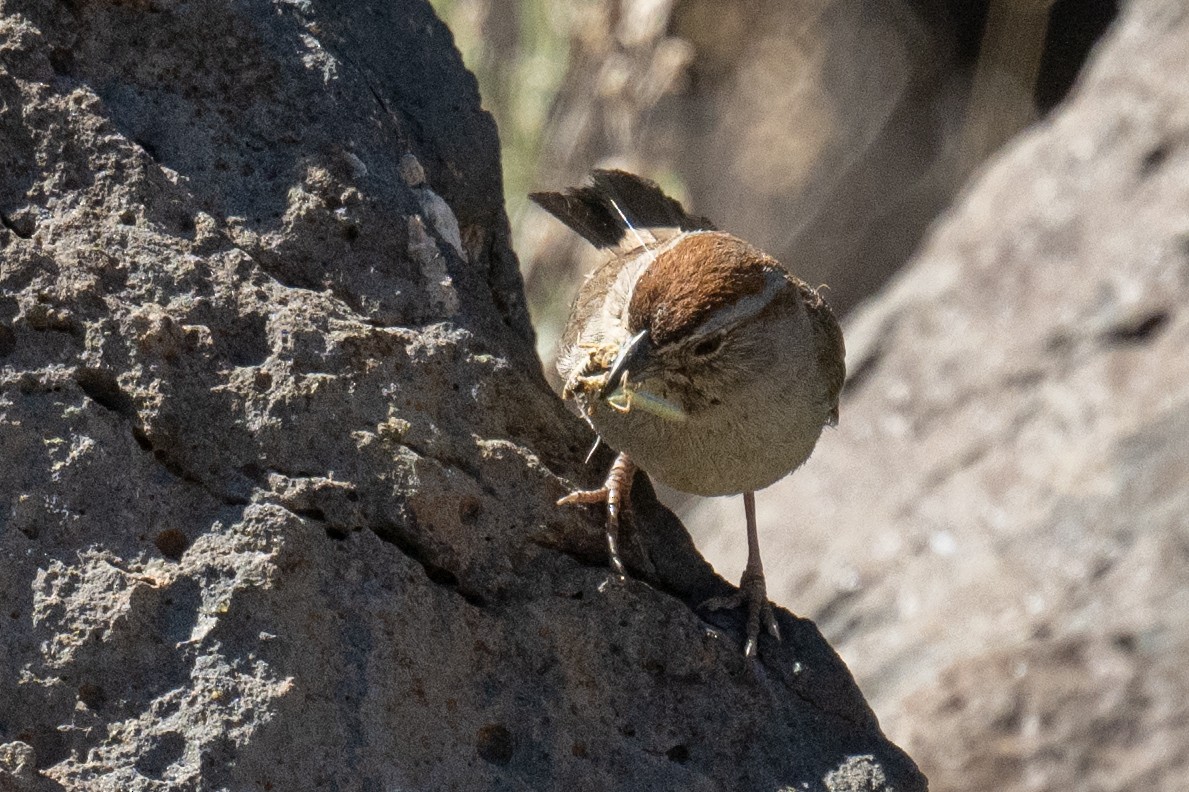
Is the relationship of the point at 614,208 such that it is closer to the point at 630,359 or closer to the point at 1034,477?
the point at 630,359

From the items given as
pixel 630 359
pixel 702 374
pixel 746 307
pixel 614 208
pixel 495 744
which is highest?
pixel 614 208

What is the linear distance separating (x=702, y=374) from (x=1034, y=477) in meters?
3.42

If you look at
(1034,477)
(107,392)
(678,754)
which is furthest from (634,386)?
(1034,477)

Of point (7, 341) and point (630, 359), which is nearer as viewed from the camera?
point (7, 341)

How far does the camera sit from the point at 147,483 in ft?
9.62

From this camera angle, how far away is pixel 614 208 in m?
4.81

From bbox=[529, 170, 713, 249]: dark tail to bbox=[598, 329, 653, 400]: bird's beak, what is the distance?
46.7 inches

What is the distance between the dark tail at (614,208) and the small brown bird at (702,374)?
41cm

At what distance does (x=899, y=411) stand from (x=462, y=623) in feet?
15.6

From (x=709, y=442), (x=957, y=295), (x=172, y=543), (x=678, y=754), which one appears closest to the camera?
(x=172, y=543)

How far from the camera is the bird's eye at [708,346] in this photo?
12.2ft

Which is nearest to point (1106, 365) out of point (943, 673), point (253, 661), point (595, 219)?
point (943, 673)

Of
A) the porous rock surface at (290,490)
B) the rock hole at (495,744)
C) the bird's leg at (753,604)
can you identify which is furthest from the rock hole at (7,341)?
the bird's leg at (753,604)

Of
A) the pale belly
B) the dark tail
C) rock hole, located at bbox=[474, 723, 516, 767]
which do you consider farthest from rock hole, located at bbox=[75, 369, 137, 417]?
the dark tail
